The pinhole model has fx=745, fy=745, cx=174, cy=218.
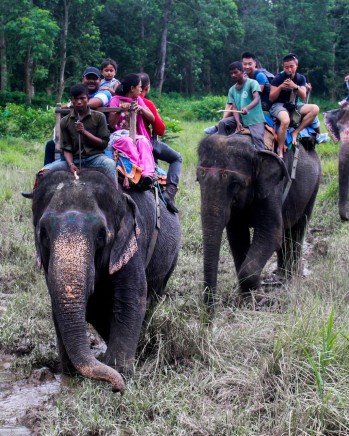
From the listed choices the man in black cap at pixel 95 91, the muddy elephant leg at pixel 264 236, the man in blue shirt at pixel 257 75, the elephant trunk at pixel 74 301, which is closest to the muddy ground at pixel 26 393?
the muddy elephant leg at pixel 264 236

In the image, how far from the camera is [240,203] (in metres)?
6.07

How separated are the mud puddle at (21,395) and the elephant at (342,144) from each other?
17.1 feet

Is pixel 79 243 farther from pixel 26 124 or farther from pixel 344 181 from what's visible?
pixel 26 124

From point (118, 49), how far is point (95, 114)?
102ft

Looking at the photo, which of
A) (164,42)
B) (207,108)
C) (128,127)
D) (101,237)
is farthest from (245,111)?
(164,42)

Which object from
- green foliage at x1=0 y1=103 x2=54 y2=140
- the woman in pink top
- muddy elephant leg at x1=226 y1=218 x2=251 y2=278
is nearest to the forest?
green foliage at x1=0 y1=103 x2=54 y2=140

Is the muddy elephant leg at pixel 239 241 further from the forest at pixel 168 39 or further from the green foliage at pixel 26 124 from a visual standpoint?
the forest at pixel 168 39

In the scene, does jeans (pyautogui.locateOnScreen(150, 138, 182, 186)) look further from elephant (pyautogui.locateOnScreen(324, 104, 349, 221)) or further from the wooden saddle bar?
elephant (pyautogui.locateOnScreen(324, 104, 349, 221))

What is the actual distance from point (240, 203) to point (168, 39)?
1240 inches

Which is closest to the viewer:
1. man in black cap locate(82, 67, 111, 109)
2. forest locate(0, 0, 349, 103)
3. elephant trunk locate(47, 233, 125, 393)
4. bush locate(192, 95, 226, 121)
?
elephant trunk locate(47, 233, 125, 393)

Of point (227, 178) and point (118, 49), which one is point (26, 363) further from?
point (118, 49)

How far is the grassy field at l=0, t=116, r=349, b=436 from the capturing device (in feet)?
11.8

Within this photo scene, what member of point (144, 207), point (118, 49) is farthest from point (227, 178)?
point (118, 49)

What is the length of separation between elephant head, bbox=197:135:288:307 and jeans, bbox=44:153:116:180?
1434 millimetres
